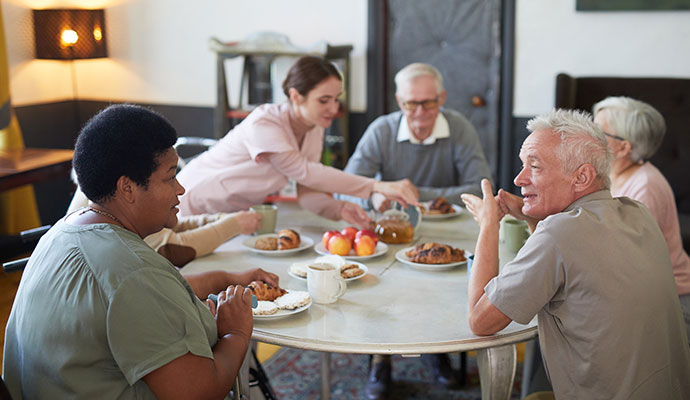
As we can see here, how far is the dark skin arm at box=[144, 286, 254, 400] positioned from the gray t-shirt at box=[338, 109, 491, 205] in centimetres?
176

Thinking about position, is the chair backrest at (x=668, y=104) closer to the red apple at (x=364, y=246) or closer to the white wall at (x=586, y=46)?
the white wall at (x=586, y=46)

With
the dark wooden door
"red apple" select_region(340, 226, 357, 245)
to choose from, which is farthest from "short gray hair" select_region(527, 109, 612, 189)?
the dark wooden door

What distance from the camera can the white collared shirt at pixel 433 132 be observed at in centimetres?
323

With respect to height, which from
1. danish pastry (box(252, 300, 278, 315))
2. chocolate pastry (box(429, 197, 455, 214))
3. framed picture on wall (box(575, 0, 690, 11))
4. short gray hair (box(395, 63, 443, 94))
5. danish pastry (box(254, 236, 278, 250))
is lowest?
danish pastry (box(252, 300, 278, 315))

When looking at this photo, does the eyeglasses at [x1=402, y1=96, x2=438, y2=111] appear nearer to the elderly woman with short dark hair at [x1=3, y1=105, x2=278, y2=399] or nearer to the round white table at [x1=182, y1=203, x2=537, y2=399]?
the round white table at [x1=182, y1=203, x2=537, y2=399]

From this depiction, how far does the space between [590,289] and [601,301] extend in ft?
0.11

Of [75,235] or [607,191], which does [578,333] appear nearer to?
[607,191]

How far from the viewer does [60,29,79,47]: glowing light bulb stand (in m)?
4.69

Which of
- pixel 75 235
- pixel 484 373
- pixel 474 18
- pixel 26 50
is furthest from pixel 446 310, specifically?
pixel 26 50

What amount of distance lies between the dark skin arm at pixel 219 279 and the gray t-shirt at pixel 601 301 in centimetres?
65

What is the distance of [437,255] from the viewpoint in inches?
81.5

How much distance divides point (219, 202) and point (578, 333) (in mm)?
1528

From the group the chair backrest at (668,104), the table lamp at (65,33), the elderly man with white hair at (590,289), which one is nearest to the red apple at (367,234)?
the elderly man with white hair at (590,289)

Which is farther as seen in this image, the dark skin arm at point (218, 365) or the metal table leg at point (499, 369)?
the metal table leg at point (499, 369)
